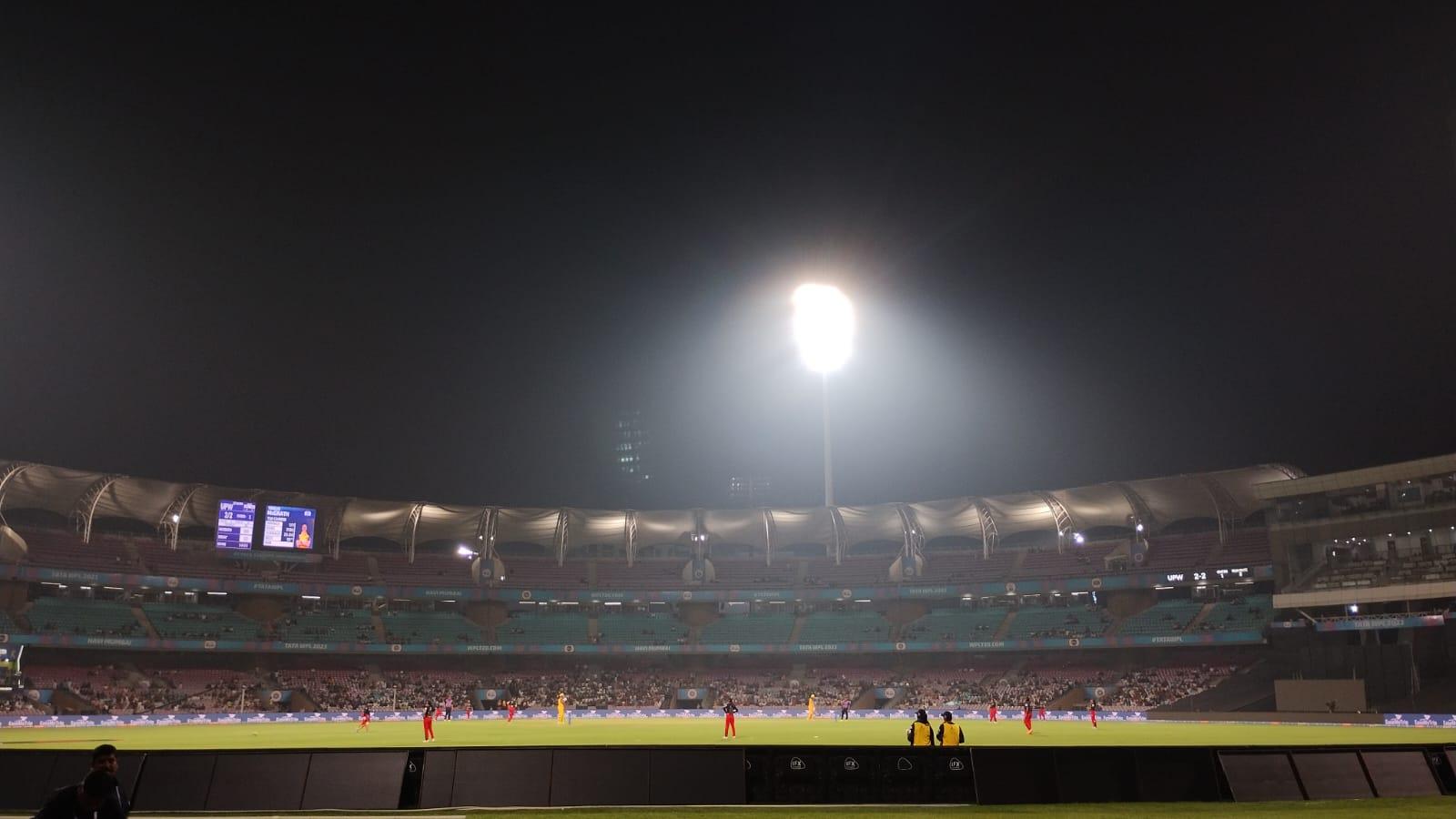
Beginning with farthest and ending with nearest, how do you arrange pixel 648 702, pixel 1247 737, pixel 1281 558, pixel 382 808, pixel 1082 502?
pixel 1082 502 → pixel 648 702 → pixel 1281 558 → pixel 1247 737 → pixel 382 808

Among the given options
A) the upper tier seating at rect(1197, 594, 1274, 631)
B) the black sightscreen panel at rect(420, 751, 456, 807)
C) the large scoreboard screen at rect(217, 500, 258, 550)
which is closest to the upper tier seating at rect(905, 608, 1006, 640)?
the upper tier seating at rect(1197, 594, 1274, 631)

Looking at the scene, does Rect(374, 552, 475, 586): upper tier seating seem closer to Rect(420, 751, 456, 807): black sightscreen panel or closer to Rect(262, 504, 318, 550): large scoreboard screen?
Rect(262, 504, 318, 550): large scoreboard screen

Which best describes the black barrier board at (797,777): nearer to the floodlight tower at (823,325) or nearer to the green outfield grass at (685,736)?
the green outfield grass at (685,736)

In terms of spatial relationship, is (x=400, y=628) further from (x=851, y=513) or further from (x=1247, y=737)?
(x=1247, y=737)

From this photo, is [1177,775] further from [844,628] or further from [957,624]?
[844,628]

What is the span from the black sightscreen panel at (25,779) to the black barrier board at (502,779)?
5993mm

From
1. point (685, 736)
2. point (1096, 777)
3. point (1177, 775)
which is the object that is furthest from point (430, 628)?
point (1177, 775)

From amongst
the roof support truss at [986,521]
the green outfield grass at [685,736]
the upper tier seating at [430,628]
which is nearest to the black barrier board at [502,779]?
the green outfield grass at [685,736]

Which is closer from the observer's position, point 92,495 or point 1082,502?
point 92,495

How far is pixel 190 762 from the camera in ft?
51.3

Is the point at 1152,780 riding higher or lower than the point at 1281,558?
lower

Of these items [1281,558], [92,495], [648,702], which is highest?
[92,495]

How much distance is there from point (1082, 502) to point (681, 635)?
38.7m

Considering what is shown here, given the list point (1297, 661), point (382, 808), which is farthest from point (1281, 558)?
point (382, 808)
